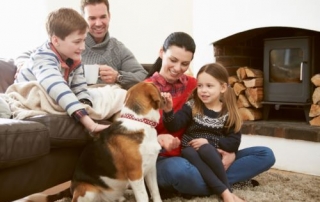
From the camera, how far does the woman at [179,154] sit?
5.13 ft

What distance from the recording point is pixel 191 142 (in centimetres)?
163

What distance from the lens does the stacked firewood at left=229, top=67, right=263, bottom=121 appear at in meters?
2.56

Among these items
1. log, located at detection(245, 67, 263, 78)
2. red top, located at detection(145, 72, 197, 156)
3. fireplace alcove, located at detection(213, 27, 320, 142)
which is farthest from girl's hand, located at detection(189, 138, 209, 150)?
log, located at detection(245, 67, 263, 78)

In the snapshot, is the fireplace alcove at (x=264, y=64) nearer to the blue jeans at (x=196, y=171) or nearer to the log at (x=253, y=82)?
the log at (x=253, y=82)

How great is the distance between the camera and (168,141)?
5.09 ft

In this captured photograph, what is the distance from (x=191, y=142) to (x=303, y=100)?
43.3 inches

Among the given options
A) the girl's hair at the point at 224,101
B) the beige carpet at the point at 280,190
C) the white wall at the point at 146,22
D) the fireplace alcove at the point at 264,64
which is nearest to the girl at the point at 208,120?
the girl's hair at the point at 224,101

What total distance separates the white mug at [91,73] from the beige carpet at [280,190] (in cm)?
59

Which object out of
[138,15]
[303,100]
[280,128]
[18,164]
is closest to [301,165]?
[280,128]

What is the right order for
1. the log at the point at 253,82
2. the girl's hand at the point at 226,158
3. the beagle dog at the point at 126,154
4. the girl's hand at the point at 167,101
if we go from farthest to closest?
the log at the point at 253,82
the girl's hand at the point at 226,158
the girl's hand at the point at 167,101
the beagle dog at the point at 126,154

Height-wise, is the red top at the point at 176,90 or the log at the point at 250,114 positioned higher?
the red top at the point at 176,90

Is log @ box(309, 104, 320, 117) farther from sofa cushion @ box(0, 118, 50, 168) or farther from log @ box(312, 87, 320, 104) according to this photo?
sofa cushion @ box(0, 118, 50, 168)

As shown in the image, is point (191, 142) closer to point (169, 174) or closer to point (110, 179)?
point (169, 174)

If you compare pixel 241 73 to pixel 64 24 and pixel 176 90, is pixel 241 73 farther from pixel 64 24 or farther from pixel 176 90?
pixel 64 24
